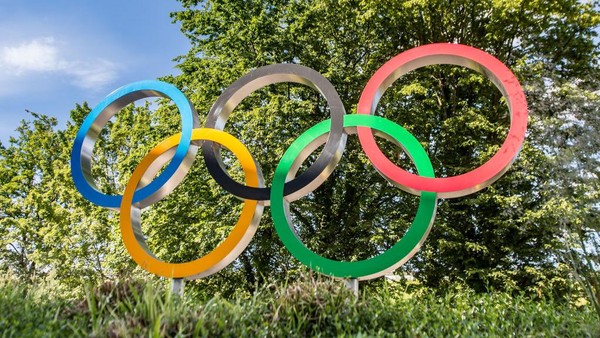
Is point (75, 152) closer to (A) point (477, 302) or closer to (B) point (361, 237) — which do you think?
(A) point (477, 302)

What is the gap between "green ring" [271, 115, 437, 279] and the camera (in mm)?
6027

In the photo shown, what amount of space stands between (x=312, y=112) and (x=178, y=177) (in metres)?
6.92

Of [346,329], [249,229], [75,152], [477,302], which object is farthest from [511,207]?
[75,152]

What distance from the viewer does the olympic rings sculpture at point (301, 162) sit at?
6.16m

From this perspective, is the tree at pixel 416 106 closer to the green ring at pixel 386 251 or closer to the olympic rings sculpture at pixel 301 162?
the olympic rings sculpture at pixel 301 162

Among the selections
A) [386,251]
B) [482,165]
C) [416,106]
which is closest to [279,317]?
[386,251]

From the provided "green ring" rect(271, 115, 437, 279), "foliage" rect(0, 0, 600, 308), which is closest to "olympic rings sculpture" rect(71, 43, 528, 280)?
"green ring" rect(271, 115, 437, 279)

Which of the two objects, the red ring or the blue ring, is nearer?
the red ring

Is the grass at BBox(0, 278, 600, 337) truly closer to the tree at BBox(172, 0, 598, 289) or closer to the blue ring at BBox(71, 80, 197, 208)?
the blue ring at BBox(71, 80, 197, 208)

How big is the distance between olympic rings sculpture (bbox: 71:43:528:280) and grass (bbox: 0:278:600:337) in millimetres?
996

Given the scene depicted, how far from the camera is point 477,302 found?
597cm

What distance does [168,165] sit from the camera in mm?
7340

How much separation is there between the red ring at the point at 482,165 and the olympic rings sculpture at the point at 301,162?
0.01m

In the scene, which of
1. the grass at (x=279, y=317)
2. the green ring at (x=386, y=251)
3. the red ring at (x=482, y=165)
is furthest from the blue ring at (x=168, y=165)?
the red ring at (x=482, y=165)
